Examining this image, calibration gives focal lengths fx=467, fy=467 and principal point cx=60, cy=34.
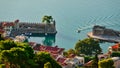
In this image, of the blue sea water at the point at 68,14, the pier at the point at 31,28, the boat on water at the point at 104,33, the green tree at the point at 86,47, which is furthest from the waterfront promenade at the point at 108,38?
the green tree at the point at 86,47

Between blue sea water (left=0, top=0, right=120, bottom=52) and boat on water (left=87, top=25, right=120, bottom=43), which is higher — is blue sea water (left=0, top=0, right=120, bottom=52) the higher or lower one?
the higher one

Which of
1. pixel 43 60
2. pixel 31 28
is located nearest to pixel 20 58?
pixel 43 60

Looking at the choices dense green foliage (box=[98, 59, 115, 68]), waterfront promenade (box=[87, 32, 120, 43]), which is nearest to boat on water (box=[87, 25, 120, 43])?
waterfront promenade (box=[87, 32, 120, 43])

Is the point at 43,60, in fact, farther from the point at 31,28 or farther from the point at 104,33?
the point at 31,28

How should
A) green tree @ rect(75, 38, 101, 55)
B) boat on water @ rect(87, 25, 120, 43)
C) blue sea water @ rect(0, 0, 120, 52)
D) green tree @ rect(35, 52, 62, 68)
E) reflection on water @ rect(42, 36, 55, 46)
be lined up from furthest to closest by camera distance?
blue sea water @ rect(0, 0, 120, 52), boat on water @ rect(87, 25, 120, 43), reflection on water @ rect(42, 36, 55, 46), green tree @ rect(75, 38, 101, 55), green tree @ rect(35, 52, 62, 68)

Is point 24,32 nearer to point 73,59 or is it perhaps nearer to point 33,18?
point 33,18

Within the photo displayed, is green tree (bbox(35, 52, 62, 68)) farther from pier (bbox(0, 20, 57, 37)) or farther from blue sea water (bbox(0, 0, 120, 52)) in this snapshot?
pier (bbox(0, 20, 57, 37))

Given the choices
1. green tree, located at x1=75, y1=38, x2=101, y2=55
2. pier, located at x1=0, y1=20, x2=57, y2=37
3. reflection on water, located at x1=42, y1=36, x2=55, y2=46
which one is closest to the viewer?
green tree, located at x1=75, y1=38, x2=101, y2=55

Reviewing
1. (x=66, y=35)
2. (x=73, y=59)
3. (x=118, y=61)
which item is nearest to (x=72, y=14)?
(x=66, y=35)
